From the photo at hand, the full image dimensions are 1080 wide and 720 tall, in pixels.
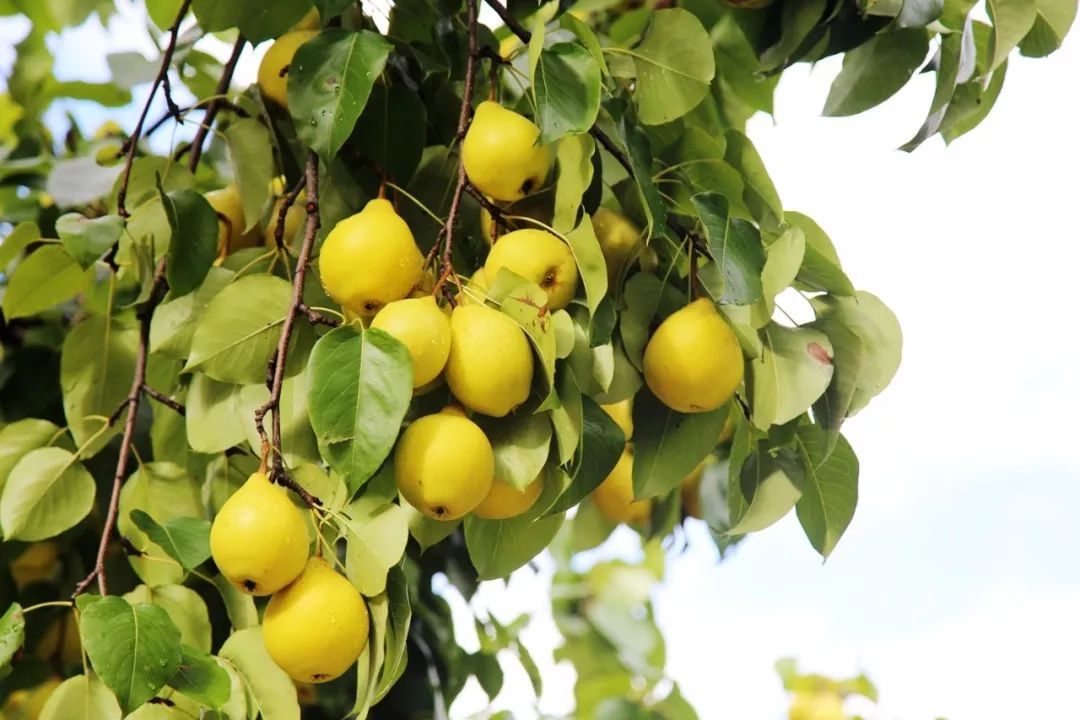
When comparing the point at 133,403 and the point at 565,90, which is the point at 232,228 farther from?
the point at 565,90

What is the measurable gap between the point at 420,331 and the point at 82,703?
0.32m

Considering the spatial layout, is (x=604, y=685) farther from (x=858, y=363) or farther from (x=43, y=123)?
(x=43, y=123)

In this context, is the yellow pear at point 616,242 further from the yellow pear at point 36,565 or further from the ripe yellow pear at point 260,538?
the yellow pear at point 36,565

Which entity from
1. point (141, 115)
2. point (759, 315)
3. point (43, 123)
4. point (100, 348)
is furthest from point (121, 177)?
point (43, 123)

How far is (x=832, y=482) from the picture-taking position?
88 cm

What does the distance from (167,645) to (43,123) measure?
3.51ft

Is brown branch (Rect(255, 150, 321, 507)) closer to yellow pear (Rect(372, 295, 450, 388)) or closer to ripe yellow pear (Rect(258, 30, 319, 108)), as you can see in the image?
yellow pear (Rect(372, 295, 450, 388))

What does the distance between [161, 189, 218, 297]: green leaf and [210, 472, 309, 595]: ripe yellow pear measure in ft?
0.74

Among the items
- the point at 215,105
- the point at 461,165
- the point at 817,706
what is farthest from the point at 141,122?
the point at 817,706

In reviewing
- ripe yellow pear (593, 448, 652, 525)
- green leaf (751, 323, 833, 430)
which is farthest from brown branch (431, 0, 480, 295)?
ripe yellow pear (593, 448, 652, 525)

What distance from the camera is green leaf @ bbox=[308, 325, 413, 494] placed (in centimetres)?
65

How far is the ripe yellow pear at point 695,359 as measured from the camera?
0.76m

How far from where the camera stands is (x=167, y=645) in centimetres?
68

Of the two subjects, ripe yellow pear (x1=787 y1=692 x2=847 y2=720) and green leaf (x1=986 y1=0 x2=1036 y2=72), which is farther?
ripe yellow pear (x1=787 y1=692 x2=847 y2=720)
